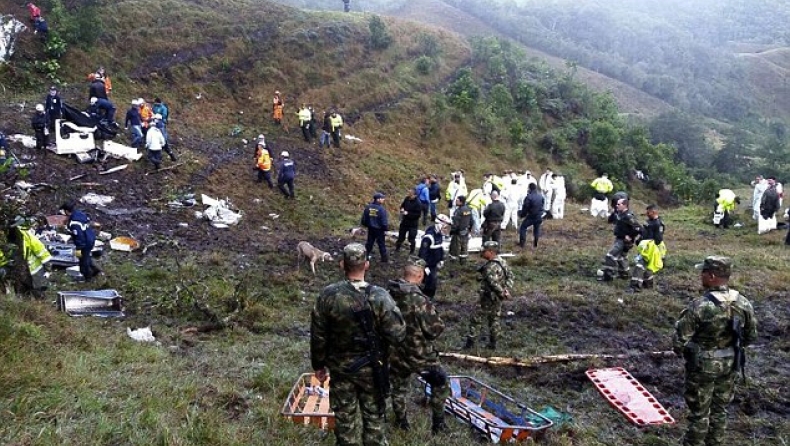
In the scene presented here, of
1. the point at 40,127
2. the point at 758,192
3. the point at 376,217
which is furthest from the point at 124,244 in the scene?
the point at 758,192

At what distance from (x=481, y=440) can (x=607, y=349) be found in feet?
12.5

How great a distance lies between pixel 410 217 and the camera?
44.9ft

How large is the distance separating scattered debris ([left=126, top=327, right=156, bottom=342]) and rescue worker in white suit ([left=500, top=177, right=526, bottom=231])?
11690mm

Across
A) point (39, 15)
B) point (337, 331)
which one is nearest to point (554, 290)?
point (337, 331)

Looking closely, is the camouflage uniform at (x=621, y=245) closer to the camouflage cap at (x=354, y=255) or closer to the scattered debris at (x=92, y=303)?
the camouflage cap at (x=354, y=255)

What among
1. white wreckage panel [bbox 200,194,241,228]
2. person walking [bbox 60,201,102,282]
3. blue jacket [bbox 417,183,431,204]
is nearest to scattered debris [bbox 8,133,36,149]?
white wreckage panel [bbox 200,194,241,228]

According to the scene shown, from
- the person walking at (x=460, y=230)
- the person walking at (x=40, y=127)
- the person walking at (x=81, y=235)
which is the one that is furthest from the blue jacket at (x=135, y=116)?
the person walking at (x=460, y=230)

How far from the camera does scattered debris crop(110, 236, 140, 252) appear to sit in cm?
1219

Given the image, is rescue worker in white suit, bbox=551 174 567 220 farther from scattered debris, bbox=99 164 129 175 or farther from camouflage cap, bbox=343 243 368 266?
camouflage cap, bbox=343 243 368 266

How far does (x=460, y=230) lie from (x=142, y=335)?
7369 millimetres

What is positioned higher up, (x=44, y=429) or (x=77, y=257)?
(x=44, y=429)

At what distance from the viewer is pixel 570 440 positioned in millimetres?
6250

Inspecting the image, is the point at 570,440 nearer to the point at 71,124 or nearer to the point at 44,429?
the point at 44,429

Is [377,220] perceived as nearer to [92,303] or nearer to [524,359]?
[524,359]
